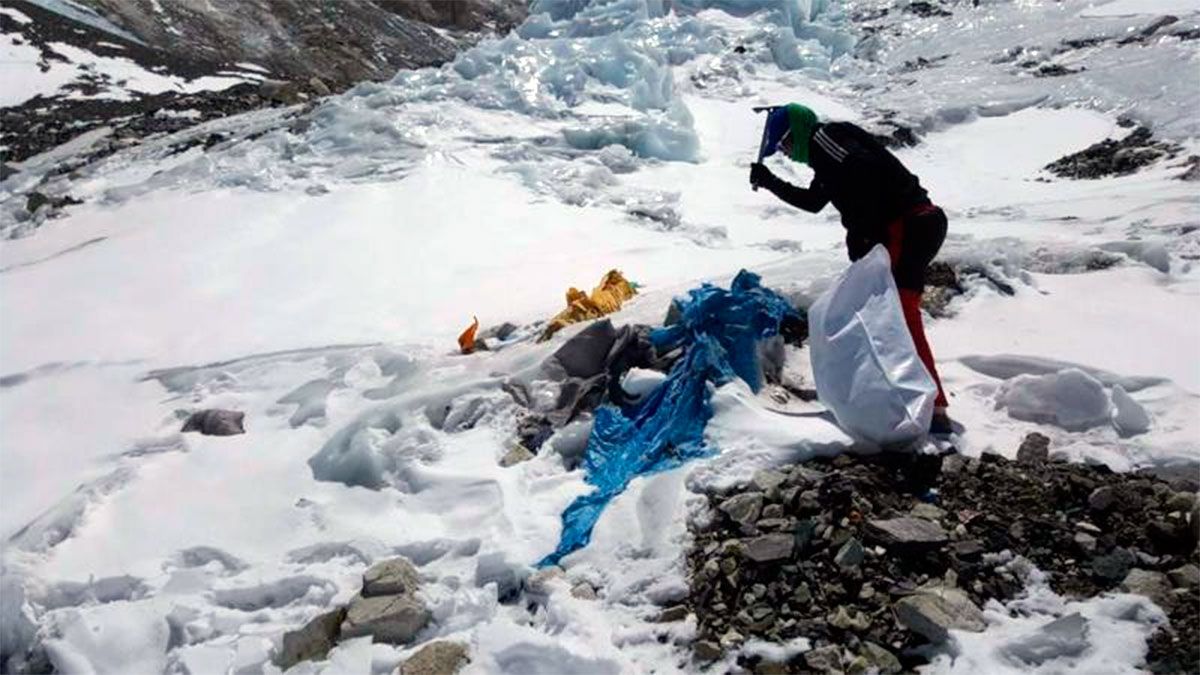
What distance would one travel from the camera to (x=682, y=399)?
373 centimetres

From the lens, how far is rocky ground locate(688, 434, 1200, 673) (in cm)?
253

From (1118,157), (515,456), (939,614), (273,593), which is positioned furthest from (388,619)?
(1118,157)

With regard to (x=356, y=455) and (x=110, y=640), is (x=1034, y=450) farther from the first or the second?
(x=110, y=640)

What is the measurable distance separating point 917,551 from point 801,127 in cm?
183

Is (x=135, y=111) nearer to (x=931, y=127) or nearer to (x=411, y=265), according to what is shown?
(x=411, y=265)

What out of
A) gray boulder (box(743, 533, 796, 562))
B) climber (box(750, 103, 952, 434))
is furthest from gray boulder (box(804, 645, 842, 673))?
climber (box(750, 103, 952, 434))

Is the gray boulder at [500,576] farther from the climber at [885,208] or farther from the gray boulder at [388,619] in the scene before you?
the climber at [885,208]

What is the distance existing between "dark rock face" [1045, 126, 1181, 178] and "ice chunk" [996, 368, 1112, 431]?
216 inches

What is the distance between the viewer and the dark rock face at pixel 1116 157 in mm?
8156

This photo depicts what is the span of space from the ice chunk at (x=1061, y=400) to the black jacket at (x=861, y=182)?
812 mm

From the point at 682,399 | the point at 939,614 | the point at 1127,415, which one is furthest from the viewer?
the point at 682,399

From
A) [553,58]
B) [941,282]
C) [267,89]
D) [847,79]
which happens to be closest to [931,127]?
[847,79]

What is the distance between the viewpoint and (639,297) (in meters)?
5.31

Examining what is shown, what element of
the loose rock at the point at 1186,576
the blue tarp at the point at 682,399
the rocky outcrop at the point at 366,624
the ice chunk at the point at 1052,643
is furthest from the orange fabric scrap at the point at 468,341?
the loose rock at the point at 1186,576
